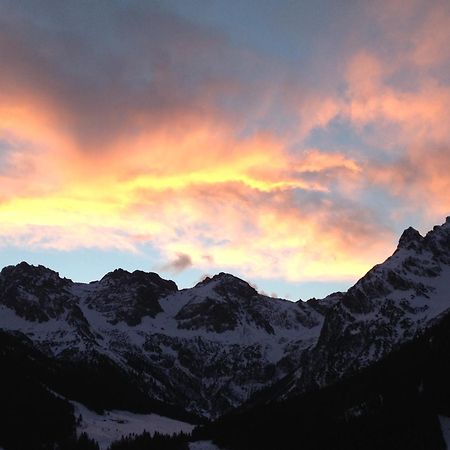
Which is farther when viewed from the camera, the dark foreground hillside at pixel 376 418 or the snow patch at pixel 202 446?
the snow patch at pixel 202 446

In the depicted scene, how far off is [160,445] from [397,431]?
2703 inches

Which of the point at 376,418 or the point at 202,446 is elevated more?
the point at 202,446

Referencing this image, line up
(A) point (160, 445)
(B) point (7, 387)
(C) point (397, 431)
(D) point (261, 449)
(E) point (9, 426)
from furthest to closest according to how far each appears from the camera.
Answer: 1. (B) point (7, 387)
2. (A) point (160, 445)
3. (E) point (9, 426)
4. (D) point (261, 449)
5. (C) point (397, 431)

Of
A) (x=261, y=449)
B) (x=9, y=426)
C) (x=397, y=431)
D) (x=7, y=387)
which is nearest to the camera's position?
(x=397, y=431)

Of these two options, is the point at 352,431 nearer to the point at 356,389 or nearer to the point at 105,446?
the point at 356,389

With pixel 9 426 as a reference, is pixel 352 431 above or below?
below

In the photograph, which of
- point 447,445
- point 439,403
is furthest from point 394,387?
point 447,445

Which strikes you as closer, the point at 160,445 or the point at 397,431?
the point at 397,431

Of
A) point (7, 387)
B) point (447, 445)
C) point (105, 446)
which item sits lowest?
point (447, 445)

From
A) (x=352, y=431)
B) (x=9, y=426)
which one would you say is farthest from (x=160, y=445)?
(x=352, y=431)

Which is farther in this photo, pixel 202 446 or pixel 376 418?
pixel 202 446

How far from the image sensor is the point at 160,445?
187 m

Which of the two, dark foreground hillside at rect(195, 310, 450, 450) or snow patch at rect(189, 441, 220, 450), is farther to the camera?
snow patch at rect(189, 441, 220, 450)

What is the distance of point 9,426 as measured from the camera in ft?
574
